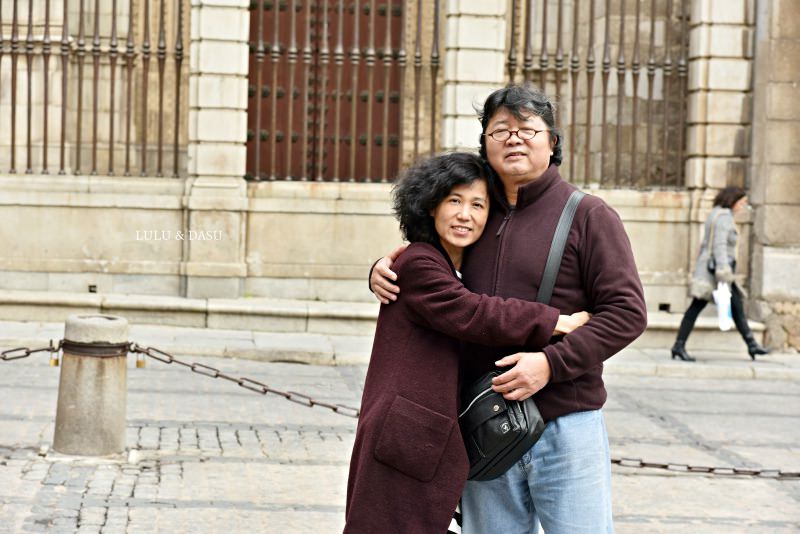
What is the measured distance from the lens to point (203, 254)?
46.1 feet

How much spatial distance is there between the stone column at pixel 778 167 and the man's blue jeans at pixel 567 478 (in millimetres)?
11027

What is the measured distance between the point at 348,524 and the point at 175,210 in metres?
10.7

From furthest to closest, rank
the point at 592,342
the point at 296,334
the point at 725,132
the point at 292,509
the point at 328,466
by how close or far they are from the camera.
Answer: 1. the point at 725,132
2. the point at 296,334
3. the point at 328,466
4. the point at 292,509
5. the point at 592,342

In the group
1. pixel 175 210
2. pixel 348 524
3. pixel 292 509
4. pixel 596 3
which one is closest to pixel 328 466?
pixel 292 509

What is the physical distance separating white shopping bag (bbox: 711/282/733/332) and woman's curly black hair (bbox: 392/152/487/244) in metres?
9.55

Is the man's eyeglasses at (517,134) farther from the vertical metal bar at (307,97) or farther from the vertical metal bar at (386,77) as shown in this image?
the vertical metal bar at (307,97)

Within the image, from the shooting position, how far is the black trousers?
13125 millimetres

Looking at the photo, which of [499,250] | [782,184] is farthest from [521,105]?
[782,184]

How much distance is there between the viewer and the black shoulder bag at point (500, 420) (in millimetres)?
3650

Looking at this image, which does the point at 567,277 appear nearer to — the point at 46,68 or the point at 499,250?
the point at 499,250

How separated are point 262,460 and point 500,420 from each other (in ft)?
14.2

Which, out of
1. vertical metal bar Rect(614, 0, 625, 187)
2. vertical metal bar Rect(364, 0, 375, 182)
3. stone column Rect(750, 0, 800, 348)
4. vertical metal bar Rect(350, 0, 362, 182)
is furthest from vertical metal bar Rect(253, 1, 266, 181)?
stone column Rect(750, 0, 800, 348)

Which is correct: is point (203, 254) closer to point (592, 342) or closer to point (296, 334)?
point (296, 334)

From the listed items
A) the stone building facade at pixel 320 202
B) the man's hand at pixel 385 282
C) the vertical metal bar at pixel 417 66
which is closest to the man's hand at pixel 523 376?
the man's hand at pixel 385 282
